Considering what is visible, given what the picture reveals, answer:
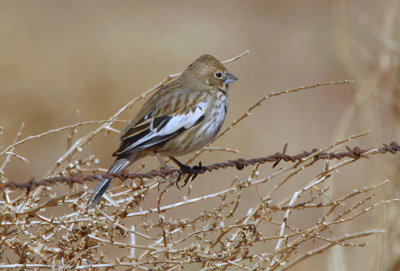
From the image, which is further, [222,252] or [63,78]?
[63,78]

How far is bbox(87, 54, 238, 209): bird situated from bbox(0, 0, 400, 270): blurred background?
14.2 ft

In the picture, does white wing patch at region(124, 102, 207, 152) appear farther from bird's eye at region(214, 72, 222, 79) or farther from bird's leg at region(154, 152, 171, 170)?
bird's eye at region(214, 72, 222, 79)

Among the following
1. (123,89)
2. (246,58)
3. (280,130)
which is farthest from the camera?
(246,58)

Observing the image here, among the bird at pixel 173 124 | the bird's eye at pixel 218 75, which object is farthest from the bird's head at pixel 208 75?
the bird at pixel 173 124

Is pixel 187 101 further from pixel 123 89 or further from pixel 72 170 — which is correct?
pixel 123 89

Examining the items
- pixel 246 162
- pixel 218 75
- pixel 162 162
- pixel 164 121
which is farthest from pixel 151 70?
pixel 246 162

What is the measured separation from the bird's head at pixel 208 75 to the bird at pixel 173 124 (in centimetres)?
12

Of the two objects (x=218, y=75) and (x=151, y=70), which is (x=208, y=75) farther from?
(x=151, y=70)

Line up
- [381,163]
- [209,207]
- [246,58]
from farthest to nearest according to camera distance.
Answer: [246,58] < [209,207] < [381,163]

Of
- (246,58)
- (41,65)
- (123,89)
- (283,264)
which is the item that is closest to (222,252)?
(283,264)

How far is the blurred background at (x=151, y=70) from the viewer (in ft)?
48.0

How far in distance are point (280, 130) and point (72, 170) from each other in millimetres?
12709

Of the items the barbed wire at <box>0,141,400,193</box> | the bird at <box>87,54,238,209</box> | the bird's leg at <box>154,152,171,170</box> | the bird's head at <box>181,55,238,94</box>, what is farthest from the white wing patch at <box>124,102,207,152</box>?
the bird's head at <box>181,55,238,94</box>

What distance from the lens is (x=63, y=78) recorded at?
52.3 ft
